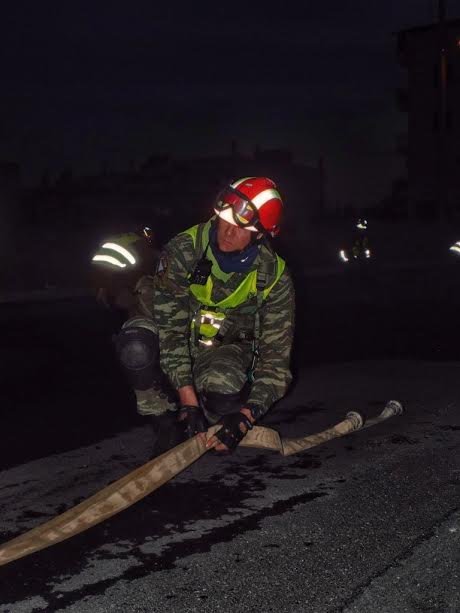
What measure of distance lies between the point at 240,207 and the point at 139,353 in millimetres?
904

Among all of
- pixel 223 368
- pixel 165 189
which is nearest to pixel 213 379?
pixel 223 368

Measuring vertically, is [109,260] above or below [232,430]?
above

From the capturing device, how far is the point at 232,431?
4160mm

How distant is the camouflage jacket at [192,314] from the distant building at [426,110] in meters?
45.7

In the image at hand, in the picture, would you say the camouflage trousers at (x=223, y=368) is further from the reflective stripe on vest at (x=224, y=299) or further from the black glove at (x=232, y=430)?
the black glove at (x=232, y=430)

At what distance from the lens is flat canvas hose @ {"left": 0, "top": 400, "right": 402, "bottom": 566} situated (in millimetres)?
3312

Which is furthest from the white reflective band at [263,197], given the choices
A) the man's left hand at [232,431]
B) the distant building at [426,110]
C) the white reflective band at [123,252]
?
the distant building at [426,110]

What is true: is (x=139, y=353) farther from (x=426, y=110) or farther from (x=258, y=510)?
(x=426, y=110)

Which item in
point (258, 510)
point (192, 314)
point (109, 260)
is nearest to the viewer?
point (258, 510)

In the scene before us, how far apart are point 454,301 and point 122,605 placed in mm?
12982

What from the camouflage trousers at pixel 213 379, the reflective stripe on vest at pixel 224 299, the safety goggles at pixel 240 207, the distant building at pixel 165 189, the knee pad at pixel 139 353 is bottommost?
the camouflage trousers at pixel 213 379

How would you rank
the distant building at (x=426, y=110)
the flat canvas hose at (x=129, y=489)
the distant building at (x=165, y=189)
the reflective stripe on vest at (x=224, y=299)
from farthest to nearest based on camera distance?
the distant building at (x=426, y=110) → the distant building at (x=165, y=189) → the reflective stripe on vest at (x=224, y=299) → the flat canvas hose at (x=129, y=489)

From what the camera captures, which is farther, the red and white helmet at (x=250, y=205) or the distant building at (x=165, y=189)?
the distant building at (x=165, y=189)

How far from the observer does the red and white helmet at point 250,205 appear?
14.3ft
